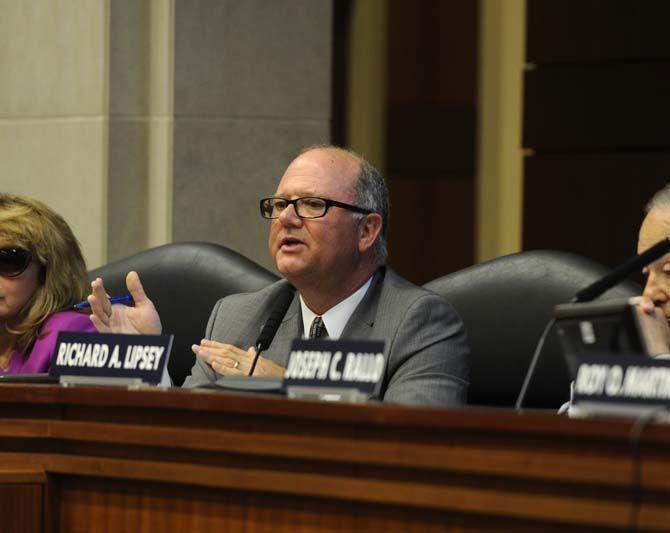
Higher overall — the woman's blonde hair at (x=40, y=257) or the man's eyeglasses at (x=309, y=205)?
the man's eyeglasses at (x=309, y=205)

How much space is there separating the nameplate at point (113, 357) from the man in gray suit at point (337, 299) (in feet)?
2.10

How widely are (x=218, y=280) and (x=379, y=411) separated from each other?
2.13m

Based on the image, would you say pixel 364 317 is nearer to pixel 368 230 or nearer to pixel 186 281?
pixel 368 230

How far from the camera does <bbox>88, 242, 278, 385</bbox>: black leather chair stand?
13.4 feet

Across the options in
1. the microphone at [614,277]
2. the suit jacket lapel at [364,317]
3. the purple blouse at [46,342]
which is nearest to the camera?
the microphone at [614,277]

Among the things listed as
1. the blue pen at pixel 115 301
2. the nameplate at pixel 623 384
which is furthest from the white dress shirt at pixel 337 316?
Answer: the nameplate at pixel 623 384

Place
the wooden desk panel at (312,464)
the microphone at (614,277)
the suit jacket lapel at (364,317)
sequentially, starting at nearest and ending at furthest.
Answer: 1. the wooden desk panel at (312,464)
2. the microphone at (614,277)
3. the suit jacket lapel at (364,317)

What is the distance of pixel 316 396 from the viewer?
7.39 ft

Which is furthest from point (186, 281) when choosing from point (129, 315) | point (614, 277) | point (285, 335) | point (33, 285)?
point (614, 277)

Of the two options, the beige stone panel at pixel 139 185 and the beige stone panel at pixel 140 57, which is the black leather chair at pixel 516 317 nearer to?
the beige stone panel at pixel 139 185

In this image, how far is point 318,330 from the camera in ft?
11.0

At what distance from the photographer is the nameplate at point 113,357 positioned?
243 cm

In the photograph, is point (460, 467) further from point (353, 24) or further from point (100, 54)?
point (353, 24)

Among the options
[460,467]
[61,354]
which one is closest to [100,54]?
[61,354]
